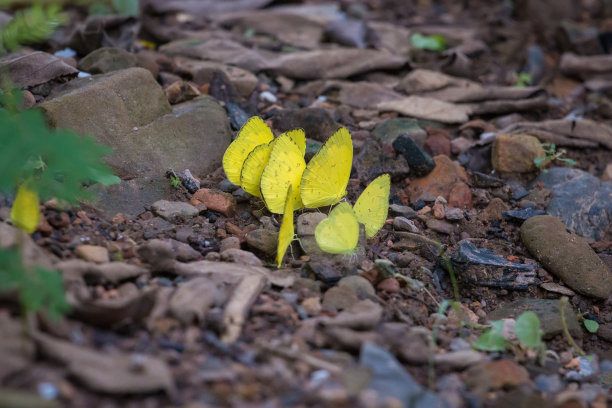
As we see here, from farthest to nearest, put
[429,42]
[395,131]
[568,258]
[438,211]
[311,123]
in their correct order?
[429,42] < [395,131] < [311,123] < [438,211] < [568,258]

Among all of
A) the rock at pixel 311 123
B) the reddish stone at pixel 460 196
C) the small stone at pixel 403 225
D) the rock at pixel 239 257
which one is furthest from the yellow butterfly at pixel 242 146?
the reddish stone at pixel 460 196

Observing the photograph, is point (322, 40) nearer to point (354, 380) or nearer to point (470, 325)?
point (470, 325)

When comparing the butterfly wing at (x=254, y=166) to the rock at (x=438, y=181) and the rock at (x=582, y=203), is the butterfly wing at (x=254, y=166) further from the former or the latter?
the rock at (x=582, y=203)

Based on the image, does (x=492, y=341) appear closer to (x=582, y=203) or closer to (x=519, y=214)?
(x=519, y=214)

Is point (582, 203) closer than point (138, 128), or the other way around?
point (138, 128)

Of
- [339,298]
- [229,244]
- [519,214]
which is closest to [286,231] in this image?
[229,244]

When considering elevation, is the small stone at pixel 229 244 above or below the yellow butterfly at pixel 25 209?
below

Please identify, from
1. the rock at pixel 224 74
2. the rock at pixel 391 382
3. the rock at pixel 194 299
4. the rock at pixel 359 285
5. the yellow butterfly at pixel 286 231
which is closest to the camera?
the rock at pixel 391 382
